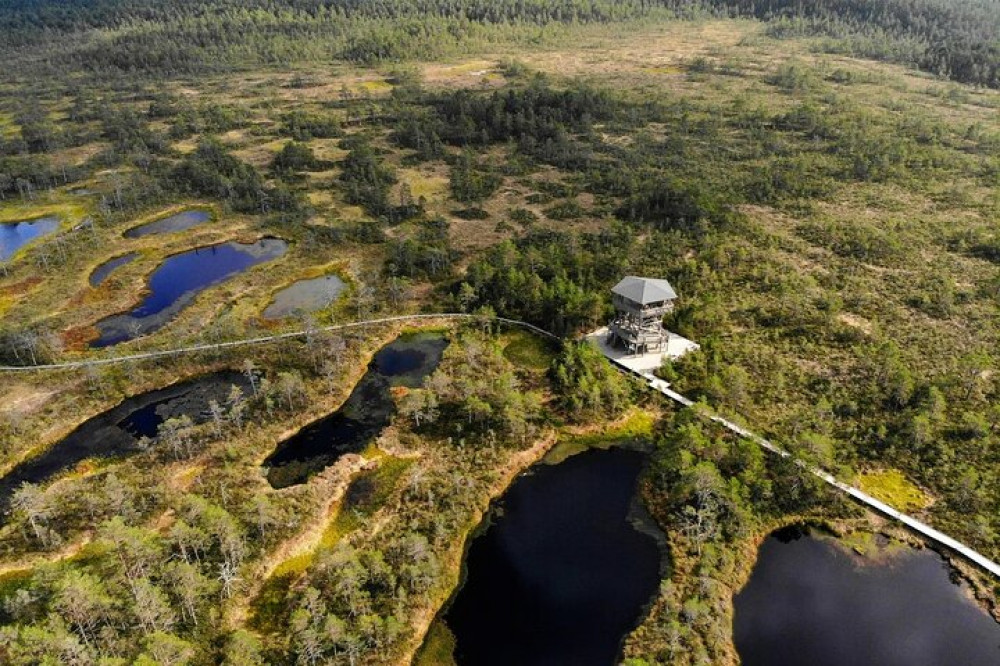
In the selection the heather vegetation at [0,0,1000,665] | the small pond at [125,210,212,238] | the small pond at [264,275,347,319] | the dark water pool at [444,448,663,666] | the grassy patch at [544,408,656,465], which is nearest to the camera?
the dark water pool at [444,448,663,666]

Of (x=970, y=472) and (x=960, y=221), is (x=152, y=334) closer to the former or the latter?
(x=970, y=472)

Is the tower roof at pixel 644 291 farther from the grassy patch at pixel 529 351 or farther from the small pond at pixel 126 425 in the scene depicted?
the small pond at pixel 126 425

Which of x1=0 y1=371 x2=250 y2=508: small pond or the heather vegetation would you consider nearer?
the heather vegetation

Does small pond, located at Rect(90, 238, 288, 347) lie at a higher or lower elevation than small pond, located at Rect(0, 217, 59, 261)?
lower

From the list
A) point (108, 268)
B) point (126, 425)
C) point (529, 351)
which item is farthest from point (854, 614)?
point (108, 268)

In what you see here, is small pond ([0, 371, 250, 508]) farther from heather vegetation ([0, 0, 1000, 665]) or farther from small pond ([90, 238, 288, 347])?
small pond ([90, 238, 288, 347])

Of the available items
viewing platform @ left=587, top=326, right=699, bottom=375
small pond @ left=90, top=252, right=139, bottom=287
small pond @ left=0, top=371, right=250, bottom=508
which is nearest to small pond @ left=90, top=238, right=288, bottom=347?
small pond @ left=90, top=252, right=139, bottom=287
